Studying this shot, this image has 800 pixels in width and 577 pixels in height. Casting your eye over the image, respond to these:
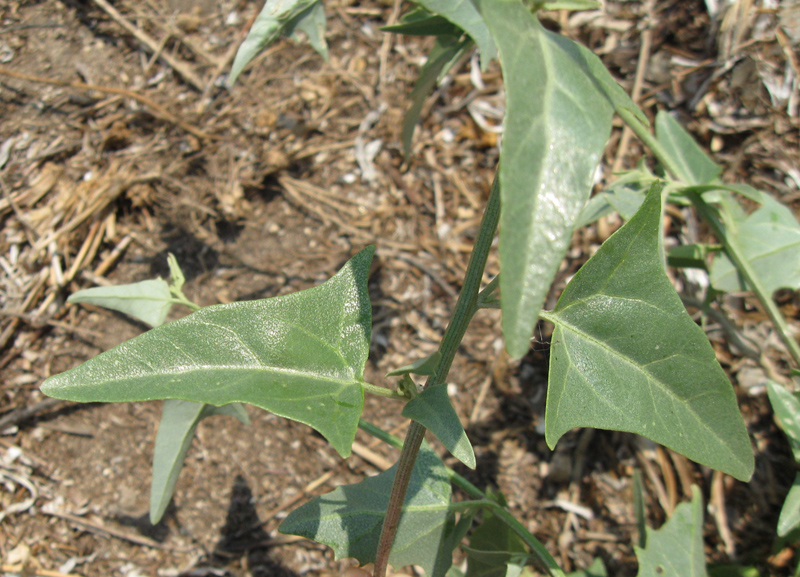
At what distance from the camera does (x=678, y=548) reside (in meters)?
1.34

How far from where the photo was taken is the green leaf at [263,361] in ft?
2.39

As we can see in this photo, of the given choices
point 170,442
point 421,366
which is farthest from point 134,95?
point 421,366

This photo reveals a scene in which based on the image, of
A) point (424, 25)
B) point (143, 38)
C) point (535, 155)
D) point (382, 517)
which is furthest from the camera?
point (143, 38)

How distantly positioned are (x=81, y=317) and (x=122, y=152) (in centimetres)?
72

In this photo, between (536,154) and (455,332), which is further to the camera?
(455,332)

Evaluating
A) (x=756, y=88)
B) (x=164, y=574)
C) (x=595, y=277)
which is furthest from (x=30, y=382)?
(x=756, y=88)

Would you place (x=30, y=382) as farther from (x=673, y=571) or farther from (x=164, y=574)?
(x=673, y=571)

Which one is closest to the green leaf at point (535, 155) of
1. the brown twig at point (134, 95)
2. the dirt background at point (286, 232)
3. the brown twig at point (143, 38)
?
the dirt background at point (286, 232)

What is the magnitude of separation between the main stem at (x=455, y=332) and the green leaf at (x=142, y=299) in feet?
2.45

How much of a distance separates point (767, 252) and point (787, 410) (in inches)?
17.2

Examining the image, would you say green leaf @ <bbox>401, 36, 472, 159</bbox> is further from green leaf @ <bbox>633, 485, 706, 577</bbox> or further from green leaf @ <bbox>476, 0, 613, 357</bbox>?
green leaf @ <bbox>633, 485, 706, 577</bbox>

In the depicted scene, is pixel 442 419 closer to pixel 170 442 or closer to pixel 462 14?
pixel 462 14

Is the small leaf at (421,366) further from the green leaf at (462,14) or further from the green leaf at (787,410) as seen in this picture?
the green leaf at (787,410)

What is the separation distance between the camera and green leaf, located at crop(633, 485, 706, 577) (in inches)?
50.4
